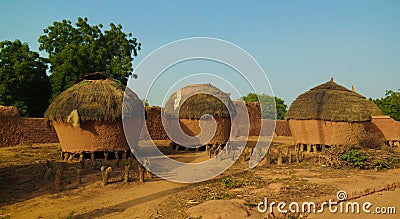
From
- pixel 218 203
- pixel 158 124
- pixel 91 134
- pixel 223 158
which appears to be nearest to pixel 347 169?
pixel 223 158

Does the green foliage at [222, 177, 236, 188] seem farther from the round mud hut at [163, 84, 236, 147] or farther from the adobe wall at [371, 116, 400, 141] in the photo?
the adobe wall at [371, 116, 400, 141]

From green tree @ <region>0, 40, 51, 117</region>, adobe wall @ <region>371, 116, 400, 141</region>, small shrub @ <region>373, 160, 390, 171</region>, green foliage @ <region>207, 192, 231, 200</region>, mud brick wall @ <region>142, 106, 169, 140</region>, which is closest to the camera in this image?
green foliage @ <region>207, 192, 231, 200</region>

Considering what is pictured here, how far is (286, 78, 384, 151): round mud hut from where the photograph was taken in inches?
494

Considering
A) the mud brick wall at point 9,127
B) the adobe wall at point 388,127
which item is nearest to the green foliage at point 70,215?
the mud brick wall at point 9,127

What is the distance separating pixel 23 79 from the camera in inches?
664

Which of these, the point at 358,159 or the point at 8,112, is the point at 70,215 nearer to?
the point at 358,159

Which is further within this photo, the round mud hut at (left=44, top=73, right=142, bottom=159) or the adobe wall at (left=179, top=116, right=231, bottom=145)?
the adobe wall at (left=179, top=116, right=231, bottom=145)

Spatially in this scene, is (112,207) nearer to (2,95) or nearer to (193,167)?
(193,167)

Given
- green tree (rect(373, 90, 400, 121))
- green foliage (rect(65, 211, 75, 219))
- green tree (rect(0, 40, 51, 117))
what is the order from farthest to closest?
green tree (rect(373, 90, 400, 121))
green tree (rect(0, 40, 51, 117))
green foliage (rect(65, 211, 75, 219))

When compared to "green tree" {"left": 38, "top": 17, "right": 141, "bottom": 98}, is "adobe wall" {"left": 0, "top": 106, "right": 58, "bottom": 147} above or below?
below

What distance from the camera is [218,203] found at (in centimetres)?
509

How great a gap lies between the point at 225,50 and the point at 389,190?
471 cm

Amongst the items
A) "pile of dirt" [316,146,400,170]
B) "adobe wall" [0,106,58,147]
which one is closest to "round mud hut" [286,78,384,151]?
"pile of dirt" [316,146,400,170]

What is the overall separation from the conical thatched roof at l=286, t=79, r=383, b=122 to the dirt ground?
152 inches
